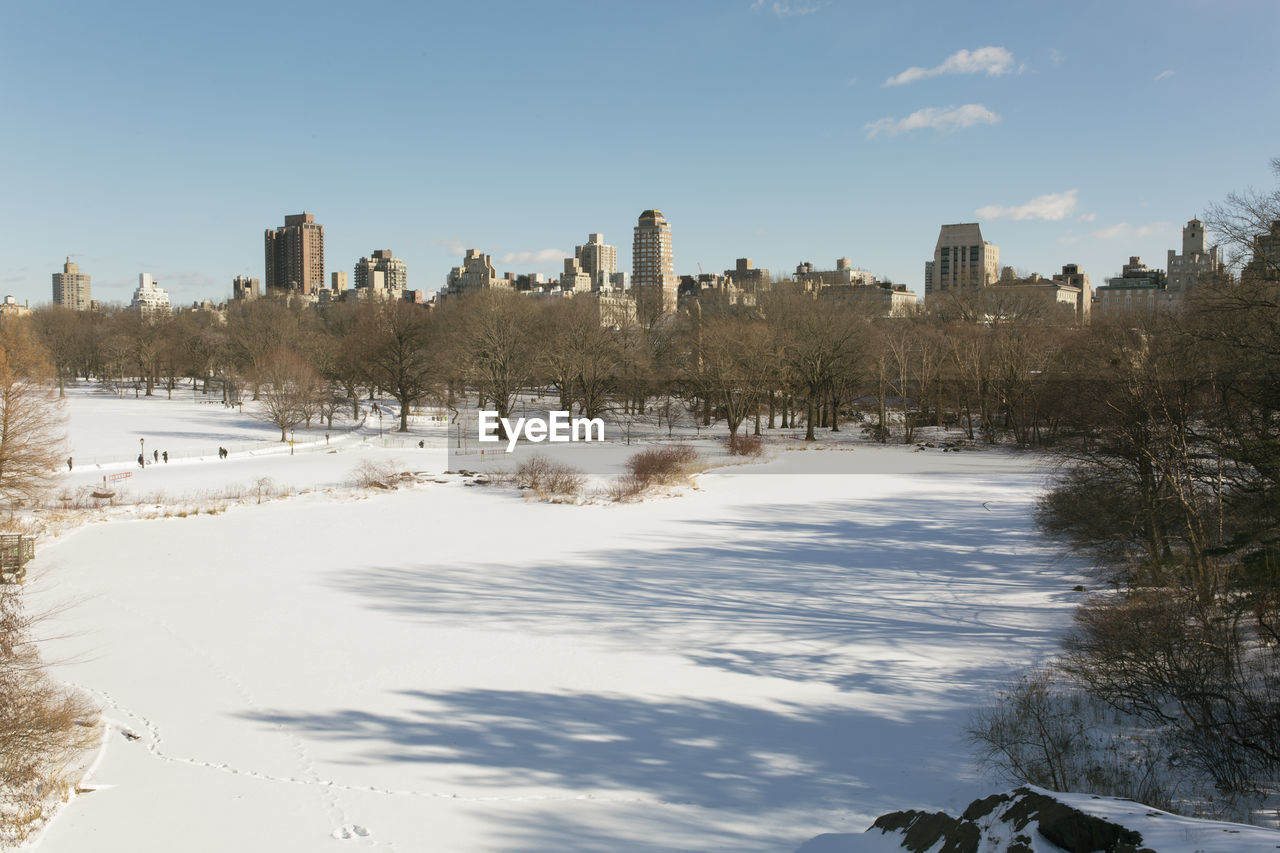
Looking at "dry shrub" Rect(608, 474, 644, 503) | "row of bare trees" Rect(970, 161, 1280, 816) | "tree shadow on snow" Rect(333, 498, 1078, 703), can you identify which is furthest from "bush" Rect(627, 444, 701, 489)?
"row of bare trees" Rect(970, 161, 1280, 816)

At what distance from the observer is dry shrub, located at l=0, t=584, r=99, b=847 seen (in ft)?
29.6

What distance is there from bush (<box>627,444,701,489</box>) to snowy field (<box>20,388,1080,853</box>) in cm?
496

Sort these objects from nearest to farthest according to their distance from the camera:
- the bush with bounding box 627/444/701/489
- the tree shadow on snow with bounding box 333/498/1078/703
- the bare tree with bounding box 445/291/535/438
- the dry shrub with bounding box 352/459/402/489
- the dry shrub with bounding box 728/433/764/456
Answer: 1. the tree shadow on snow with bounding box 333/498/1078/703
2. the dry shrub with bounding box 352/459/402/489
3. the bush with bounding box 627/444/701/489
4. the dry shrub with bounding box 728/433/764/456
5. the bare tree with bounding box 445/291/535/438

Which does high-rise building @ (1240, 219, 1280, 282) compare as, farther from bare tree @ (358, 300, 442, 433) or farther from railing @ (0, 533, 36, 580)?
bare tree @ (358, 300, 442, 433)

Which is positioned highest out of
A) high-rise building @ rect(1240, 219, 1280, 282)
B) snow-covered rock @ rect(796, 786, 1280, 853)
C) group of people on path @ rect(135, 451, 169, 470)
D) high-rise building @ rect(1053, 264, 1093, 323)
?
high-rise building @ rect(1053, 264, 1093, 323)

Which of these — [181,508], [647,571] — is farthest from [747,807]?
[181,508]

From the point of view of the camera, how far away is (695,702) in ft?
40.2

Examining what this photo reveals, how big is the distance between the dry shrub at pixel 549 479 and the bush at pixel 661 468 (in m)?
2.37

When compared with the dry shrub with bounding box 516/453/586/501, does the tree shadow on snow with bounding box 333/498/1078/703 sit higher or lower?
lower

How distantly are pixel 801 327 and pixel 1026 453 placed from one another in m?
16.8

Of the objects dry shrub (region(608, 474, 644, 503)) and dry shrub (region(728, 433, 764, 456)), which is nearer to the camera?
dry shrub (region(608, 474, 644, 503))

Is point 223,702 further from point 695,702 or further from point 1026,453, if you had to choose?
point 1026,453

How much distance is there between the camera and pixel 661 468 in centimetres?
3466

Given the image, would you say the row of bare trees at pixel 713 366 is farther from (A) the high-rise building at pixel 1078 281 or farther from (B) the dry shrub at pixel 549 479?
(A) the high-rise building at pixel 1078 281
